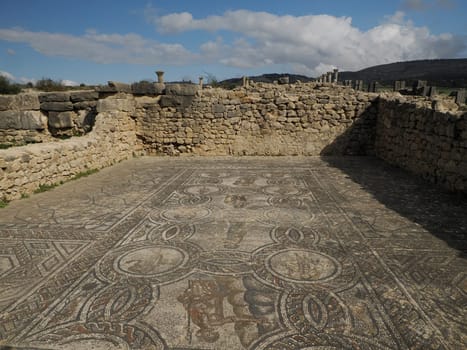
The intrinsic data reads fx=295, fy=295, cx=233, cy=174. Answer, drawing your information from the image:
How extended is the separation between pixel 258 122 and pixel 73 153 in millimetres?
4927

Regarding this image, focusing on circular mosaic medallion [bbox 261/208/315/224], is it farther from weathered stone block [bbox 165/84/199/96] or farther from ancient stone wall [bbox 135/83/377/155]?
weathered stone block [bbox 165/84/199/96]

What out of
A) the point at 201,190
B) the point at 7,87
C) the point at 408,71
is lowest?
the point at 201,190

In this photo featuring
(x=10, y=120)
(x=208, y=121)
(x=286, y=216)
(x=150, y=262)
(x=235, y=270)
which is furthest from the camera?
(x=208, y=121)

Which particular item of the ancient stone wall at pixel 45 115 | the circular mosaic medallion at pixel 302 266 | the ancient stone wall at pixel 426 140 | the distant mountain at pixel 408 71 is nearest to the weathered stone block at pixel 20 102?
the ancient stone wall at pixel 45 115

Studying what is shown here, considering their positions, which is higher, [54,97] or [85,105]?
[54,97]

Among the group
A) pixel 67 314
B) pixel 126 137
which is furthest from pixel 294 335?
Answer: pixel 126 137

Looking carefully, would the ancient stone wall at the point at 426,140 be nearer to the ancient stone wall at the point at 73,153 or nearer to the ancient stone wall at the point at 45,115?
the ancient stone wall at the point at 73,153

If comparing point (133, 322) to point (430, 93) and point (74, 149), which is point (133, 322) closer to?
point (74, 149)

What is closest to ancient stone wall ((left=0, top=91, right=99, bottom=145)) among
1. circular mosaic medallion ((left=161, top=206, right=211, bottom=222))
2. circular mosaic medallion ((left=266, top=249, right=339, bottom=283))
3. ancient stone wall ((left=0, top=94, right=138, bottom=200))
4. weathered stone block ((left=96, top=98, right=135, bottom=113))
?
weathered stone block ((left=96, top=98, right=135, bottom=113))

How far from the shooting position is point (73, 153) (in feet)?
19.9

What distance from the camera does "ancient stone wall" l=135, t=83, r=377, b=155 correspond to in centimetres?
849

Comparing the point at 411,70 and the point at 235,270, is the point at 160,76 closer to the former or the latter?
the point at 235,270

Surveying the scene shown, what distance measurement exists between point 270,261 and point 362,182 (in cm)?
354

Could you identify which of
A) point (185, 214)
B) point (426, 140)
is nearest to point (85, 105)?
point (185, 214)
